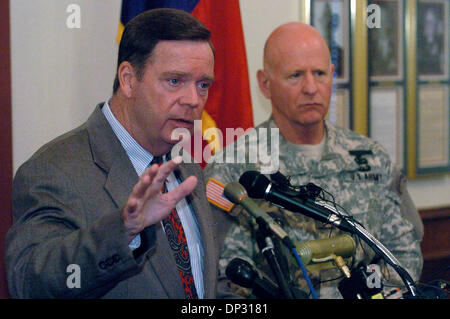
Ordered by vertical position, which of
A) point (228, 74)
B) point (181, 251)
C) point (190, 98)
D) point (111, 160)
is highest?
point (228, 74)

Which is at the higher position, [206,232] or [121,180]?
[121,180]

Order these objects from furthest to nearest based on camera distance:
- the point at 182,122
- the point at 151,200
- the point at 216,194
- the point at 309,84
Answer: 1. the point at 309,84
2. the point at 216,194
3. the point at 182,122
4. the point at 151,200

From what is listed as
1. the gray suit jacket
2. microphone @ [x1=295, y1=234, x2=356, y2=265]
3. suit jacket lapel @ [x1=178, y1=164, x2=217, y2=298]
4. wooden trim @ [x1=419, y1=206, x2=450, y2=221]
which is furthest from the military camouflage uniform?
wooden trim @ [x1=419, y1=206, x2=450, y2=221]

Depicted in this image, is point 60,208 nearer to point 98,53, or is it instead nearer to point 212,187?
point 212,187

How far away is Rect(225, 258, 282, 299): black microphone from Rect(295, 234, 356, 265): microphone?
0.09 metres

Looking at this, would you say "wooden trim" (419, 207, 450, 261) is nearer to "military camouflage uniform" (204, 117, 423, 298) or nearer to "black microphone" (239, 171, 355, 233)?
"military camouflage uniform" (204, 117, 423, 298)

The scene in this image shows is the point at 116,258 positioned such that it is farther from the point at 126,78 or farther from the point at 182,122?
the point at 126,78

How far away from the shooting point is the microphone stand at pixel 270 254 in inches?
38.4

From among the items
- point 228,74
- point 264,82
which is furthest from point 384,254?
point 228,74

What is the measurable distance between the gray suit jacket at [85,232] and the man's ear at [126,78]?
9cm

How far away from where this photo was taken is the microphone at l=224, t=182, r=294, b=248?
3.31ft

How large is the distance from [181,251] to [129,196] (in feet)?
1.06

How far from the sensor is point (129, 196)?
3.43ft

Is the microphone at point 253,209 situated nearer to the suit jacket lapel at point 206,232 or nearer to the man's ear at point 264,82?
the suit jacket lapel at point 206,232
